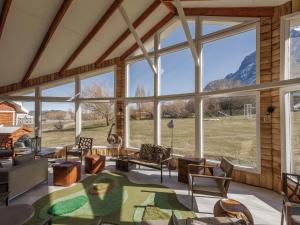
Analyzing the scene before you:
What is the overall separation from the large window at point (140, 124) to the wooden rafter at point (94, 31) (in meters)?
2.80

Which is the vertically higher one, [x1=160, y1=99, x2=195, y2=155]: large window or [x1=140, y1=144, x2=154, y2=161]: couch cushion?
[x1=160, y1=99, x2=195, y2=155]: large window

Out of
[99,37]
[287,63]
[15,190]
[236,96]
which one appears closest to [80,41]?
[99,37]

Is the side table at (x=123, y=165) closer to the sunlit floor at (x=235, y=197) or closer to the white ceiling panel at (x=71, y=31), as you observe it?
A: the sunlit floor at (x=235, y=197)

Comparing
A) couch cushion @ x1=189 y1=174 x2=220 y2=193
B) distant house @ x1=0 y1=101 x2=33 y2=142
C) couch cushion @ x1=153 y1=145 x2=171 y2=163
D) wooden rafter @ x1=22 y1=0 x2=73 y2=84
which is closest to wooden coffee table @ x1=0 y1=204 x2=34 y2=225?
couch cushion @ x1=189 y1=174 x2=220 y2=193

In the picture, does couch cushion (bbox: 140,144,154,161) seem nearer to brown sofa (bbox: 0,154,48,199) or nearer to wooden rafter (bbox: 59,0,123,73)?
brown sofa (bbox: 0,154,48,199)

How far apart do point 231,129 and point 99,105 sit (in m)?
5.49

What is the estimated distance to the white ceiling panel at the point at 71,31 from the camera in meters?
5.39

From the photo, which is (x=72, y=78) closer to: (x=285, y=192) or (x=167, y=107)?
(x=167, y=107)

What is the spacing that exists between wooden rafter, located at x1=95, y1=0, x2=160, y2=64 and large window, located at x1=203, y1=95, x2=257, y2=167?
10.8 ft

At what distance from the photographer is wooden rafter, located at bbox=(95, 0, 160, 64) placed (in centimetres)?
631

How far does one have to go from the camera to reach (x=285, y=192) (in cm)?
330

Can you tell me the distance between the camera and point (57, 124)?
28.9 feet

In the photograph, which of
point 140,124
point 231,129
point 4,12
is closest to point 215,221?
point 231,129

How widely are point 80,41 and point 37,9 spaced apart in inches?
81.7
